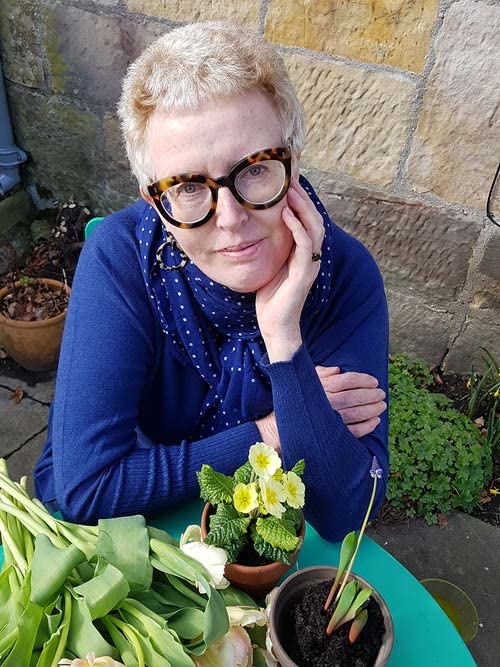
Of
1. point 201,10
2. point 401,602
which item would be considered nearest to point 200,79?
point 401,602

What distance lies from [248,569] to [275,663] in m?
0.16

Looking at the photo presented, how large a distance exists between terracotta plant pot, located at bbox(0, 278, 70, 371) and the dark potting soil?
2.31 m

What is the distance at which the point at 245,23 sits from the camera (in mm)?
2756

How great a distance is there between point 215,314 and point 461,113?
148 centimetres

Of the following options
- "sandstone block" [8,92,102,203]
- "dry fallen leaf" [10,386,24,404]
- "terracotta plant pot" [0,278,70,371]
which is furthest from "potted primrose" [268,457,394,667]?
"sandstone block" [8,92,102,203]

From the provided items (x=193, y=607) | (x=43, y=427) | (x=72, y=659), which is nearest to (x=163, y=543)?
(x=193, y=607)

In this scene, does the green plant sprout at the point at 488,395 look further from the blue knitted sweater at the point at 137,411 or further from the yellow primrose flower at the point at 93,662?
the yellow primrose flower at the point at 93,662

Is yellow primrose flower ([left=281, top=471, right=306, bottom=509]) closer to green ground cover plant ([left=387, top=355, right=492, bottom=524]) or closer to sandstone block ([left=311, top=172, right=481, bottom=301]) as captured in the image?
green ground cover plant ([left=387, top=355, right=492, bottom=524])

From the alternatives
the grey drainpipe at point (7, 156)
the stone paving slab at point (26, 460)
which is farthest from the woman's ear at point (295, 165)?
the grey drainpipe at point (7, 156)

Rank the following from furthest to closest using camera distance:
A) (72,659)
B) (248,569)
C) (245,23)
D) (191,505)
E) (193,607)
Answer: (245,23), (191,505), (248,569), (193,607), (72,659)

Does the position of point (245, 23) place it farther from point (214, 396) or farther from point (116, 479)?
point (116, 479)

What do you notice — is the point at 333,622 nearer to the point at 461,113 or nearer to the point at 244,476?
the point at 244,476

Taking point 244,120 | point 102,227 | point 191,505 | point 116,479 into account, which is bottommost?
point 191,505

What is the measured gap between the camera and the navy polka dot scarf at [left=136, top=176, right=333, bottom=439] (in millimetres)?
1654
